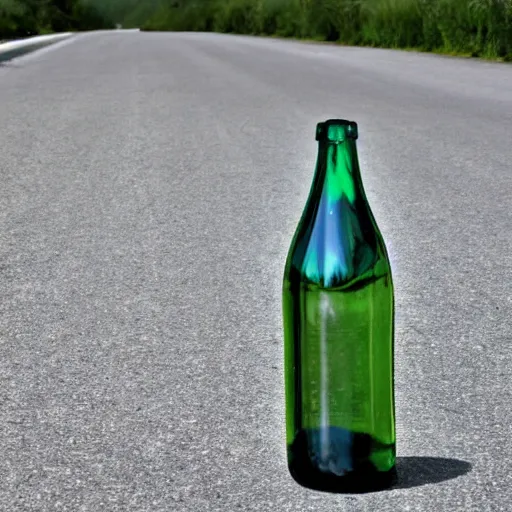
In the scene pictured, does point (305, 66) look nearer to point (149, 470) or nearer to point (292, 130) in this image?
point (292, 130)

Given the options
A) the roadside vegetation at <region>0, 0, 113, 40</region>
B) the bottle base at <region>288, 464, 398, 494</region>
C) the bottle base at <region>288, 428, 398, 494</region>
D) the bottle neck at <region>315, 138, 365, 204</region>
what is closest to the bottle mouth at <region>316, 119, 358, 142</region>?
the bottle neck at <region>315, 138, 365, 204</region>

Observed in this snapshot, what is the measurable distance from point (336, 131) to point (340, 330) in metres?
0.42

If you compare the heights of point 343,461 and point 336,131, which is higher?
point 336,131

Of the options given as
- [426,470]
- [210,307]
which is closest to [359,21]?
[210,307]

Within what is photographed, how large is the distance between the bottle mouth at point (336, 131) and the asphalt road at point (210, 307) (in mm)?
772

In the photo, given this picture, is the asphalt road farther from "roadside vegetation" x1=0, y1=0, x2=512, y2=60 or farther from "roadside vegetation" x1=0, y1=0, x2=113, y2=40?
"roadside vegetation" x1=0, y1=0, x2=113, y2=40

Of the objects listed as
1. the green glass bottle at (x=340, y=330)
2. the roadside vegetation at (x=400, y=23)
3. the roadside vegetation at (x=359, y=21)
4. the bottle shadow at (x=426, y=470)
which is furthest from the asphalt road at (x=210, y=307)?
the roadside vegetation at (x=359, y=21)

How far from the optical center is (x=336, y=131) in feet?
8.05

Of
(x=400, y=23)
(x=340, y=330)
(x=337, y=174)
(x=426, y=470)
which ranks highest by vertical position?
(x=337, y=174)

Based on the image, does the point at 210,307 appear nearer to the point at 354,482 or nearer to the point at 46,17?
the point at 354,482

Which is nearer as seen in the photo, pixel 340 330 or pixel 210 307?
pixel 340 330

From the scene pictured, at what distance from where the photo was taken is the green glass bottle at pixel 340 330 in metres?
2.54

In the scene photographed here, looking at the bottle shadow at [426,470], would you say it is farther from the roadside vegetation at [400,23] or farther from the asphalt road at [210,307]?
the roadside vegetation at [400,23]

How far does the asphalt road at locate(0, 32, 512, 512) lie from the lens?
8.99 feet
